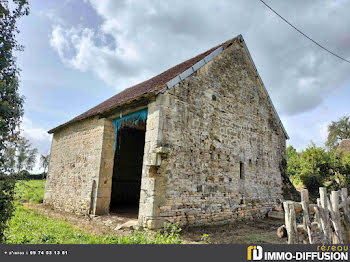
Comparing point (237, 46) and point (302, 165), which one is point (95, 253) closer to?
point (237, 46)

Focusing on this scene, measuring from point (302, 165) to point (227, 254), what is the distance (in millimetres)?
13728

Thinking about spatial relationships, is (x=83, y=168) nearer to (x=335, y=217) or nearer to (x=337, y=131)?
(x=335, y=217)

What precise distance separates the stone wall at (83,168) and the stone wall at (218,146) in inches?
118

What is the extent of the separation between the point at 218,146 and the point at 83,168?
5.36 meters

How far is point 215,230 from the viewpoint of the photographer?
280 inches

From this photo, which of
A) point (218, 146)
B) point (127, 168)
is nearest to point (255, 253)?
point (218, 146)

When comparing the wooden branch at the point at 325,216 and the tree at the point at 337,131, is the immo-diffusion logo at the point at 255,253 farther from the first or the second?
the tree at the point at 337,131

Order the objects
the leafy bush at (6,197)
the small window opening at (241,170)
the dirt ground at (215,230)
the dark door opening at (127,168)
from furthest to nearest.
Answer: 1. the dark door opening at (127,168)
2. the small window opening at (241,170)
3. the dirt ground at (215,230)
4. the leafy bush at (6,197)

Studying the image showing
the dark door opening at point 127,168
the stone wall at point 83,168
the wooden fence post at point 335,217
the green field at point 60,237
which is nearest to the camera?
the green field at point 60,237

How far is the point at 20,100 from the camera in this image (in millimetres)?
4023

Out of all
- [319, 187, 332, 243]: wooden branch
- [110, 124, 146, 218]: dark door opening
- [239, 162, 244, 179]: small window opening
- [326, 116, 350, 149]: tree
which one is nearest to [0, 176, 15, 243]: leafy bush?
[319, 187, 332, 243]: wooden branch

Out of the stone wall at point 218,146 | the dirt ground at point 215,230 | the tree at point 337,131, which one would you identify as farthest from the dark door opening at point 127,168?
the tree at point 337,131

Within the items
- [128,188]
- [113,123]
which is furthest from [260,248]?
[128,188]

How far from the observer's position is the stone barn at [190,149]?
6836mm
